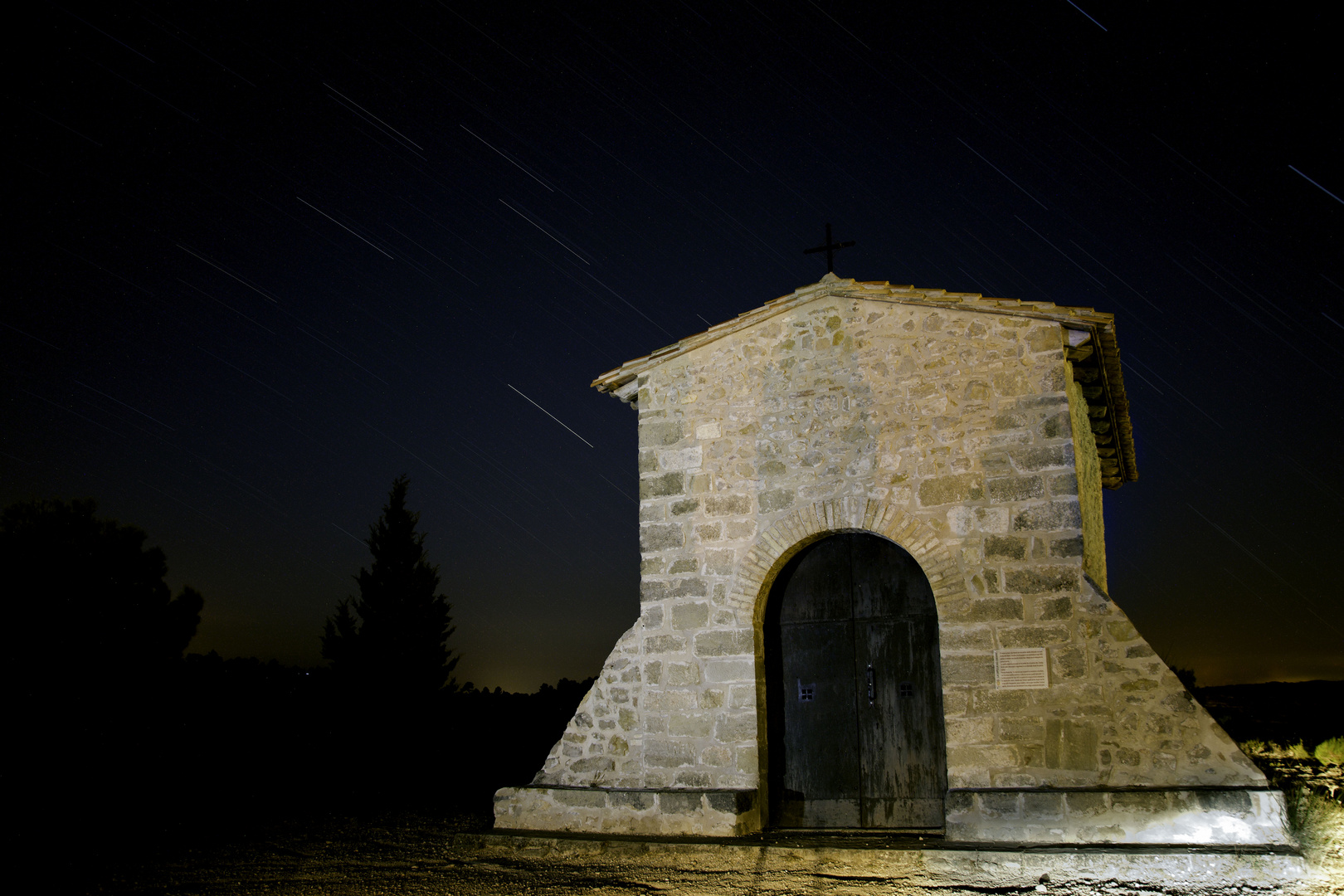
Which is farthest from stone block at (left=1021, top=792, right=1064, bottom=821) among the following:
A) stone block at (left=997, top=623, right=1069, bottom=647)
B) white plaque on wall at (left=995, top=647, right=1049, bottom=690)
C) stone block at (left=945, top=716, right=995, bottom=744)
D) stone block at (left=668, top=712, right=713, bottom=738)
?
stone block at (left=668, top=712, right=713, bottom=738)

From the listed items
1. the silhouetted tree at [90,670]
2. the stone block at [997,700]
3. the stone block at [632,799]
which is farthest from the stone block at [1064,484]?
the silhouetted tree at [90,670]

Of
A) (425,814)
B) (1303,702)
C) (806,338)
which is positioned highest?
(806,338)

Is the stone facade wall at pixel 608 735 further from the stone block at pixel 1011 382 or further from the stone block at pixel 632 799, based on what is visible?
the stone block at pixel 1011 382

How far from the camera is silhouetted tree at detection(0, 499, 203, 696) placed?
16797 mm

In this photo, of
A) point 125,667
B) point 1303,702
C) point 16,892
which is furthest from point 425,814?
point 1303,702

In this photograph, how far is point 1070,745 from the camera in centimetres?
603

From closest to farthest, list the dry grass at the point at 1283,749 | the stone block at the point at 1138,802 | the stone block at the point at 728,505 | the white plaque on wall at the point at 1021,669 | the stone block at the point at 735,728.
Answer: the stone block at the point at 1138,802 < the white plaque on wall at the point at 1021,669 < the stone block at the point at 735,728 < the stone block at the point at 728,505 < the dry grass at the point at 1283,749

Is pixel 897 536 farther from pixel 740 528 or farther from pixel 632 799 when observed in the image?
pixel 632 799

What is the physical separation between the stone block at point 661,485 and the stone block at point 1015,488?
2.73 metres

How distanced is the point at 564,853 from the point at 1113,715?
4.50 meters

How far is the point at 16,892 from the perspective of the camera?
609cm

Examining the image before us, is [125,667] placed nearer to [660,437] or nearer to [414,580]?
[414,580]

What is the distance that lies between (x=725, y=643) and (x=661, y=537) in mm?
1165

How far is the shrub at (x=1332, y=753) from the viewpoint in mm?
9523
